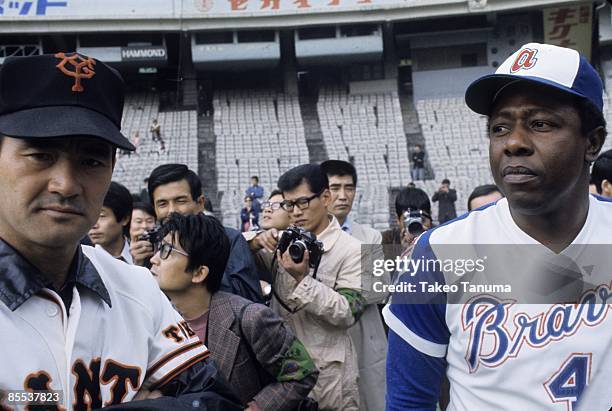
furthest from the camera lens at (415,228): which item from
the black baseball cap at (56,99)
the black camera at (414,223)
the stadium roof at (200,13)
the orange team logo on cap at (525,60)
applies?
the stadium roof at (200,13)

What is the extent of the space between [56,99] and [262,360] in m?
1.28

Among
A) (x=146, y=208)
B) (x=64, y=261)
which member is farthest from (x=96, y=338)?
(x=146, y=208)

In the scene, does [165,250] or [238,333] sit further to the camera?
[165,250]

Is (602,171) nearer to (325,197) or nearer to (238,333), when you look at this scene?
(325,197)

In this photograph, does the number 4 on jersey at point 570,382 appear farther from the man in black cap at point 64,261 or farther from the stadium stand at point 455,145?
the stadium stand at point 455,145

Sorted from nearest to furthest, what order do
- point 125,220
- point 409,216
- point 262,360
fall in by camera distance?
point 262,360 → point 409,216 → point 125,220

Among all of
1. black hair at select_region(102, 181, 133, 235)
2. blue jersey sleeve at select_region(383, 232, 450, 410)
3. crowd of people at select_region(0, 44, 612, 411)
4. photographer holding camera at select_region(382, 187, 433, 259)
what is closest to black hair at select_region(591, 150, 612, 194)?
photographer holding camera at select_region(382, 187, 433, 259)

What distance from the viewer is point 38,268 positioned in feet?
4.58

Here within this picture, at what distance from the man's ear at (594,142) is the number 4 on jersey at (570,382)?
18.7 inches

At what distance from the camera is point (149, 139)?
2378cm

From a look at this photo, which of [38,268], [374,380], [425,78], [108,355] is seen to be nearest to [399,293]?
[108,355]

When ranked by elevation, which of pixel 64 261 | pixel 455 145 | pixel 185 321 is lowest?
pixel 185 321

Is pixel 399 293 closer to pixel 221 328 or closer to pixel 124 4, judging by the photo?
pixel 221 328

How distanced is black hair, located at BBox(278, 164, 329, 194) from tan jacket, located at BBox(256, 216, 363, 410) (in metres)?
0.32
